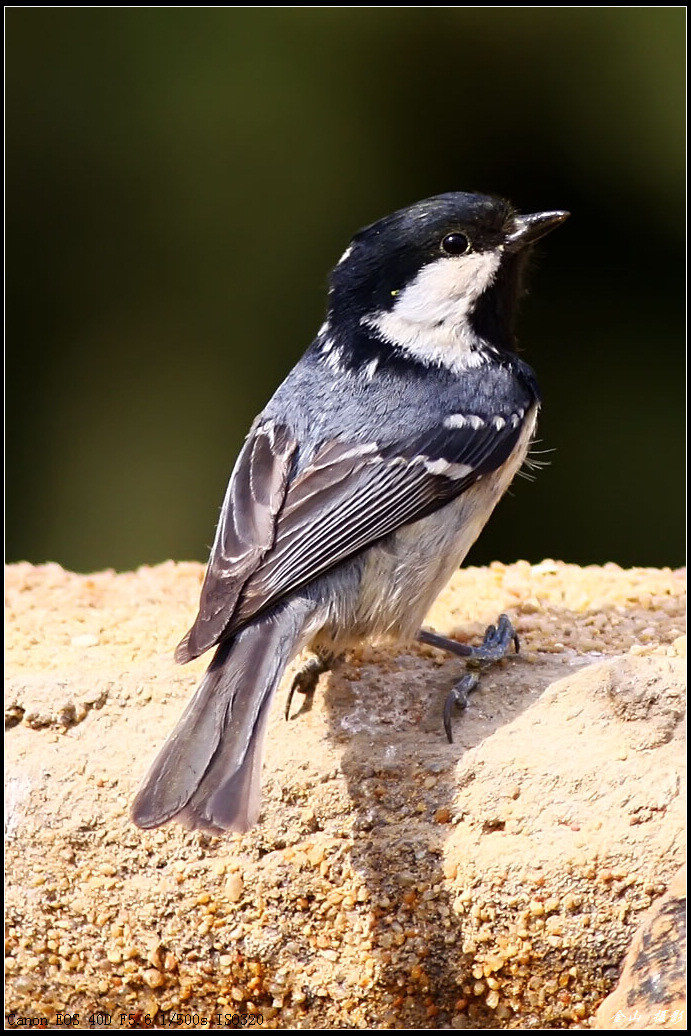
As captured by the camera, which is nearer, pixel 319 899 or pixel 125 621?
pixel 319 899

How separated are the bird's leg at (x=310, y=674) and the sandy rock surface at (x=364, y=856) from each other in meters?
0.04

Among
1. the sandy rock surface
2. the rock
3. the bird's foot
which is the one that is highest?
the bird's foot

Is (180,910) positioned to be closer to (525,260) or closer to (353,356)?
(353,356)

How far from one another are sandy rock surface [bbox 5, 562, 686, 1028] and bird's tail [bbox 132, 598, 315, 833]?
0.19 meters

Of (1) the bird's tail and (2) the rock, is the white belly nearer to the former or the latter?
(1) the bird's tail

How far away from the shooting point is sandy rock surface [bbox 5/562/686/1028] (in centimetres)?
208

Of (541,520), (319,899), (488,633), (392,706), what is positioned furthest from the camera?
(541,520)

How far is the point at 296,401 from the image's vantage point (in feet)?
8.86

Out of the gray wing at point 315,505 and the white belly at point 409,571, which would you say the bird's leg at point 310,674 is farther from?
the gray wing at point 315,505

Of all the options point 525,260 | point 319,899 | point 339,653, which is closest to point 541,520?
point 525,260

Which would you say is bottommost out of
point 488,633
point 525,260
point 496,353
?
point 488,633

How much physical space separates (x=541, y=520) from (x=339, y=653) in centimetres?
263

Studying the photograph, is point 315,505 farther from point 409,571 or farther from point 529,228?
point 529,228

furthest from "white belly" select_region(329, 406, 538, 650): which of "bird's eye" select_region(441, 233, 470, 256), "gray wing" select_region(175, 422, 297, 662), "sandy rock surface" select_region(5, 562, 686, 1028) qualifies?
"bird's eye" select_region(441, 233, 470, 256)
